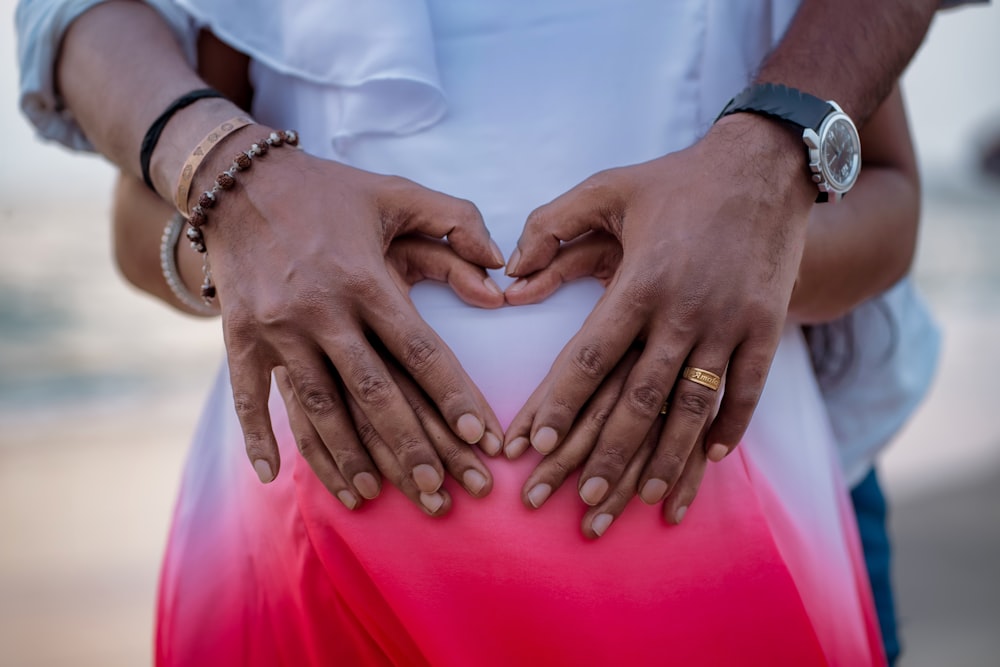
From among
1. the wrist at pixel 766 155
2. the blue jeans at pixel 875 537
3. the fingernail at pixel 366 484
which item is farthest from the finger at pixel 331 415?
the blue jeans at pixel 875 537

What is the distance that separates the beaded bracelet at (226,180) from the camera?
1.02 meters

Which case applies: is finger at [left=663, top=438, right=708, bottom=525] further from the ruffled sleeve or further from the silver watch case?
the ruffled sleeve

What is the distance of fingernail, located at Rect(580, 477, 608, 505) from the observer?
3.09 feet

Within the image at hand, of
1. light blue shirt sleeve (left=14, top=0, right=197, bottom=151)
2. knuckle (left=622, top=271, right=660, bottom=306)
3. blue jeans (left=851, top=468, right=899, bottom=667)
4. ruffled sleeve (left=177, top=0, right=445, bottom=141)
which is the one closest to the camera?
knuckle (left=622, top=271, right=660, bottom=306)

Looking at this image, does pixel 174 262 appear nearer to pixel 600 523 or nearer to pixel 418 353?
pixel 418 353

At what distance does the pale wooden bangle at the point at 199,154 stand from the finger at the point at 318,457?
0.25 metres

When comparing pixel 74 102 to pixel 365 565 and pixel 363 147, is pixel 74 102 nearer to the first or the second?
pixel 363 147

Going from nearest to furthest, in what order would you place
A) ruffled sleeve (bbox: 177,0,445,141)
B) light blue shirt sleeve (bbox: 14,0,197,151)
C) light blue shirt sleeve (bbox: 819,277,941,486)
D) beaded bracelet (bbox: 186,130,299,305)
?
beaded bracelet (bbox: 186,130,299,305)
ruffled sleeve (bbox: 177,0,445,141)
light blue shirt sleeve (bbox: 14,0,197,151)
light blue shirt sleeve (bbox: 819,277,941,486)

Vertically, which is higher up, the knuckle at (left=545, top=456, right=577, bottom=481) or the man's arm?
the man's arm

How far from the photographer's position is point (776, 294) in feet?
3.19

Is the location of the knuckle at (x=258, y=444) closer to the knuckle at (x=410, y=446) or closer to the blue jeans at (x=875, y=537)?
the knuckle at (x=410, y=446)

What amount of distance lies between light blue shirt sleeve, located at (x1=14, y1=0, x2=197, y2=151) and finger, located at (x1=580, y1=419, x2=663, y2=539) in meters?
0.83

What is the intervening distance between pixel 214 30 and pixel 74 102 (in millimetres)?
245

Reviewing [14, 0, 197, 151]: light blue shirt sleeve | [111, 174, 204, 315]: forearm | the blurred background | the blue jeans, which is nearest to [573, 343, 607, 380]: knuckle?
[111, 174, 204, 315]: forearm
